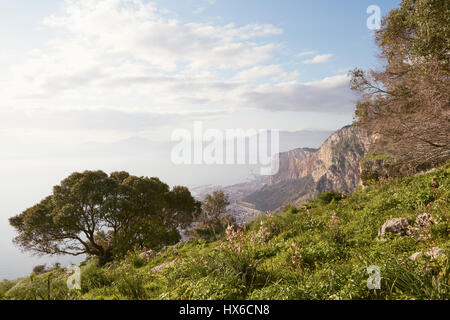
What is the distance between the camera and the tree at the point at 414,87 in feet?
30.7

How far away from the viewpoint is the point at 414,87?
1112 centimetres

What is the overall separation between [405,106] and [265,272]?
1288cm

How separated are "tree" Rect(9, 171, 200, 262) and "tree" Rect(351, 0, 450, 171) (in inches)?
751

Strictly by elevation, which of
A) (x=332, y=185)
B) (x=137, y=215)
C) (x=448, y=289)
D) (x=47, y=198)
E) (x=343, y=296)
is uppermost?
(x=448, y=289)

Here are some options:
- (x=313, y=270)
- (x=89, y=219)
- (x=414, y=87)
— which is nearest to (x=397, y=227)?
(x=313, y=270)

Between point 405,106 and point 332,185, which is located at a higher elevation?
point 405,106

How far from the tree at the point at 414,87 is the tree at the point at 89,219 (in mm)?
19069

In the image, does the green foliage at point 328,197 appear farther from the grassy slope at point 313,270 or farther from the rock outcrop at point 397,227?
the rock outcrop at point 397,227

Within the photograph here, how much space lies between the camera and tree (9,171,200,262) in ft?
63.3

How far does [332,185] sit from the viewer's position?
16112 centimetres
